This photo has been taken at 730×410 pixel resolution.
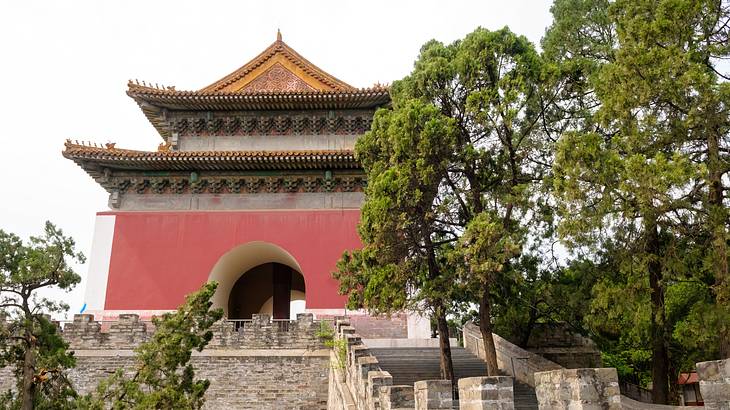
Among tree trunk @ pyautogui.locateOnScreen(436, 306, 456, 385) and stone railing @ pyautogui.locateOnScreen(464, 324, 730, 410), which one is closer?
stone railing @ pyautogui.locateOnScreen(464, 324, 730, 410)

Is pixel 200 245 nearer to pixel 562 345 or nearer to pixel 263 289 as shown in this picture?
pixel 263 289

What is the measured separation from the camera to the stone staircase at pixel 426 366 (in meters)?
9.78

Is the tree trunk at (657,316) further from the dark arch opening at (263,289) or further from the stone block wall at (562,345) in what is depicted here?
the dark arch opening at (263,289)

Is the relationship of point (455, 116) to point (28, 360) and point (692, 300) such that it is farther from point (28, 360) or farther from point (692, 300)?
point (28, 360)

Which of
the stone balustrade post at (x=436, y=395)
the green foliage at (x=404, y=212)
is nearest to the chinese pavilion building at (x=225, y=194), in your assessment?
the green foliage at (x=404, y=212)

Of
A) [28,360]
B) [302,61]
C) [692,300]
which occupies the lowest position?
[28,360]

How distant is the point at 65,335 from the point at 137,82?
259 inches

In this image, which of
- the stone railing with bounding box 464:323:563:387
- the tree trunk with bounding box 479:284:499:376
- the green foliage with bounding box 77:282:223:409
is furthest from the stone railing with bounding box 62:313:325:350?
the tree trunk with bounding box 479:284:499:376

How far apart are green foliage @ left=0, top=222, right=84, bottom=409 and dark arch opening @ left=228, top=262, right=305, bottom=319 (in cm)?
812

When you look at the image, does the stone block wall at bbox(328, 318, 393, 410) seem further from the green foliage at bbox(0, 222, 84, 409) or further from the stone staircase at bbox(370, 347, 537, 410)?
the green foliage at bbox(0, 222, 84, 409)

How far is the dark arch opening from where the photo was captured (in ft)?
55.2

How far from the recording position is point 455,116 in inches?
377

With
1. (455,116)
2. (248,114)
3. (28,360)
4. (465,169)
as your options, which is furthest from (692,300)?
(248,114)

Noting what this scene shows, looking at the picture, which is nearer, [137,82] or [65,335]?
[65,335]
